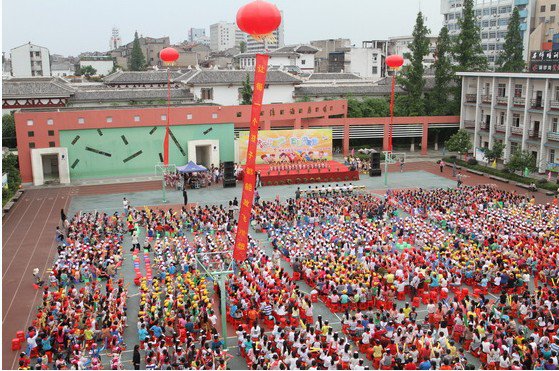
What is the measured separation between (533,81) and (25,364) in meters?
33.3

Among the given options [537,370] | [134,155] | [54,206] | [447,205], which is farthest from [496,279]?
[134,155]

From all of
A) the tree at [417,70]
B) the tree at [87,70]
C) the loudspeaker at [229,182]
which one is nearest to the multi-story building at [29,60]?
the tree at [87,70]

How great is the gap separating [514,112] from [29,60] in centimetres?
6666

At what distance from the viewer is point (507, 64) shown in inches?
1832

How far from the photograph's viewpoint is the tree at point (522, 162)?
32.8 m

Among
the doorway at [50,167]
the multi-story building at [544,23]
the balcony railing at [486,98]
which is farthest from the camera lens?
the multi-story building at [544,23]

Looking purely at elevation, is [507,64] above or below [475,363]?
above

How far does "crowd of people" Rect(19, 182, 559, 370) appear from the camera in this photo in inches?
502

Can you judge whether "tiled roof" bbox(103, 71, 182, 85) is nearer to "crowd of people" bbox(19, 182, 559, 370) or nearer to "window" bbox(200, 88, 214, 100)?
"window" bbox(200, 88, 214, 100)

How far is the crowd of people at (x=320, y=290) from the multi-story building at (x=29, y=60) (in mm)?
62677

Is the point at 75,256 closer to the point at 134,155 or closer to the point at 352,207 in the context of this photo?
the point at 352,207

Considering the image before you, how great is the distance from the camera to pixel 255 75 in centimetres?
1320

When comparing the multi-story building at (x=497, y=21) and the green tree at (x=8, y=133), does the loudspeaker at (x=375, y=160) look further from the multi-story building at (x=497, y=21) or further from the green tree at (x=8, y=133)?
the multi-story building at (x=497, y=21)

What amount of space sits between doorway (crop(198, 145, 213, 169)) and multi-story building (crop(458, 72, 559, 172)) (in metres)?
19.0
